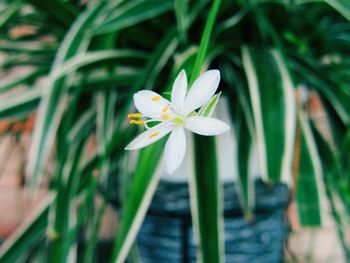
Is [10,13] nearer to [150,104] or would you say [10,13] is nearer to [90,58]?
[90,58]

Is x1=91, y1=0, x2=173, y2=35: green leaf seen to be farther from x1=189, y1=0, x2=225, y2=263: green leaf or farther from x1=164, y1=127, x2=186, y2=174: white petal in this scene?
x1=164, y1=127, x2=186, y2=174: white petal

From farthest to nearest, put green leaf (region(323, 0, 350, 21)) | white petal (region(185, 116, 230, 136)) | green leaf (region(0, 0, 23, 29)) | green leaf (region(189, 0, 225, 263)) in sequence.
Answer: green leaf (region(0, 0, 23, 29)) < green leaf (region(189, 0, 225, 263)) < green leaf (region(323, 0, 350, 21)) < white petal (region(185, 116, 230, 136))


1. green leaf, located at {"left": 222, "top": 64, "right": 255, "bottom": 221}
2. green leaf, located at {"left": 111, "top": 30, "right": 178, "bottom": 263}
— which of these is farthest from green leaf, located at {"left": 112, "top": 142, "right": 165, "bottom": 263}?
green leaf, located at {"left": 222, "top": 64, "right": 255, "bottom": 221}

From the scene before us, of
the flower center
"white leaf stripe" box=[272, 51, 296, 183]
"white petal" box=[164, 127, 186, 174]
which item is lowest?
"white petal" box=[164, 127, 186, 174]

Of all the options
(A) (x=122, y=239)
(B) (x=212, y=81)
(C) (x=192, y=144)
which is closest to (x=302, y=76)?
(C) (x=192, y=144)

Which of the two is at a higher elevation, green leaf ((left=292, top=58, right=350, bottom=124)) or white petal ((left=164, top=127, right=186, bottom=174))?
green leaf ((left=292, top=58, right=350, bottom=124))

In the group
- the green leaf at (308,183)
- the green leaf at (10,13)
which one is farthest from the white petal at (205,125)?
the green leaf at (10,13)
